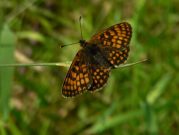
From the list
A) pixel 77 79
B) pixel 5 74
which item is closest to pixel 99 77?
pixel 77 79

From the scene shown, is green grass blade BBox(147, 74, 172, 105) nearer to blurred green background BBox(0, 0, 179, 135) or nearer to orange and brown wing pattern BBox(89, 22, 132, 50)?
blurred green background BBox(0, 0, 179, 135)

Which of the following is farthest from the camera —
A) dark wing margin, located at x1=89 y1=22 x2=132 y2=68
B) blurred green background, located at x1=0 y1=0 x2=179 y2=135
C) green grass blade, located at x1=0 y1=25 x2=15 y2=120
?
blurred green background, located at x1=0 y1=0 x2=179 y2=135

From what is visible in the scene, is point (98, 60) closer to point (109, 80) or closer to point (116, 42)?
point (116, 42)

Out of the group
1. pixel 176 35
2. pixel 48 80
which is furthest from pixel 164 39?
pixel 48 80

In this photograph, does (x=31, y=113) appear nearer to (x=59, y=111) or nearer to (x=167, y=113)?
(x=59, y=111)

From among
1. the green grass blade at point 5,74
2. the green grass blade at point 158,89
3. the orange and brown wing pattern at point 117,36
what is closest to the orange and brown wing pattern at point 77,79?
the orange and brown wing pattern at point 117,36

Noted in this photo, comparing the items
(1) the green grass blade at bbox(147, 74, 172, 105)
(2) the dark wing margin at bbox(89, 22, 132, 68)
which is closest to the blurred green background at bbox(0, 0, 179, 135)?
(1) the green grass blade at bbox(147, 74, 172, 105)

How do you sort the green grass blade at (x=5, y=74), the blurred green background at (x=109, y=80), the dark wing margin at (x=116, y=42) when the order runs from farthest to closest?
the blurred green background at (x=109, y=80) → the green grass blade at (x=5, y=74) → the dark wing margin at (x=116, y=42)

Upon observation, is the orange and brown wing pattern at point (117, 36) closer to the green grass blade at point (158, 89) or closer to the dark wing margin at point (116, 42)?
the dark wing margin at point (116, 42)
